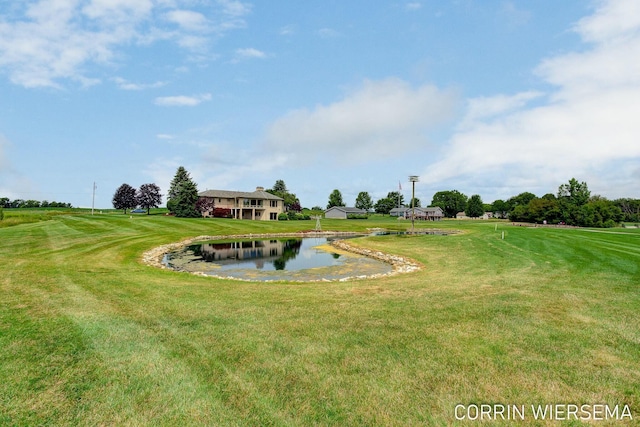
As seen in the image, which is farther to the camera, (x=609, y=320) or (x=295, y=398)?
(x=609, y=320)

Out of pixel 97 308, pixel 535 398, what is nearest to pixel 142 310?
pixel 97 308

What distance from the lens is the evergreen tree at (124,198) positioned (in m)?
78.6

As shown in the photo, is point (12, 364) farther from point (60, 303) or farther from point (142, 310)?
point (60, 303)

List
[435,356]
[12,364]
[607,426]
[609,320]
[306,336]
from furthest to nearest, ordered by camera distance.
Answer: [609,320]
[306,336]
[435,356]
[12,364]
[607,426]

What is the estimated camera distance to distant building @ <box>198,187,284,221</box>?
2817 inches

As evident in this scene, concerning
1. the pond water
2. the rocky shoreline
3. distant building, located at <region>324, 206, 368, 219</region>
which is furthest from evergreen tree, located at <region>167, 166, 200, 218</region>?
distant building, located at <region>324, 206, 368, 219</region>

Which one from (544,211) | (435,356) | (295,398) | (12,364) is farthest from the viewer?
(544,211)

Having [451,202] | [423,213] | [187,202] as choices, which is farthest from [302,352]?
[451,202]

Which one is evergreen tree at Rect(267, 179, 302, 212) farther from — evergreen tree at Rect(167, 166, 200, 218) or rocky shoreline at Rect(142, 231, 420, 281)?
rocky shoreline at Rect(142, 231, 420, 281)

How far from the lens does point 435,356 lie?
5.00 meters

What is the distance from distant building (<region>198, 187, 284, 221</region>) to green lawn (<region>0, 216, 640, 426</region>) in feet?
205

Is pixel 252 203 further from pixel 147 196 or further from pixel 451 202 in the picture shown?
pixel 451 202

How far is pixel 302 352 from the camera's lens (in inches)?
201

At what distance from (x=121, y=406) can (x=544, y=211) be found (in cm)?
9480
